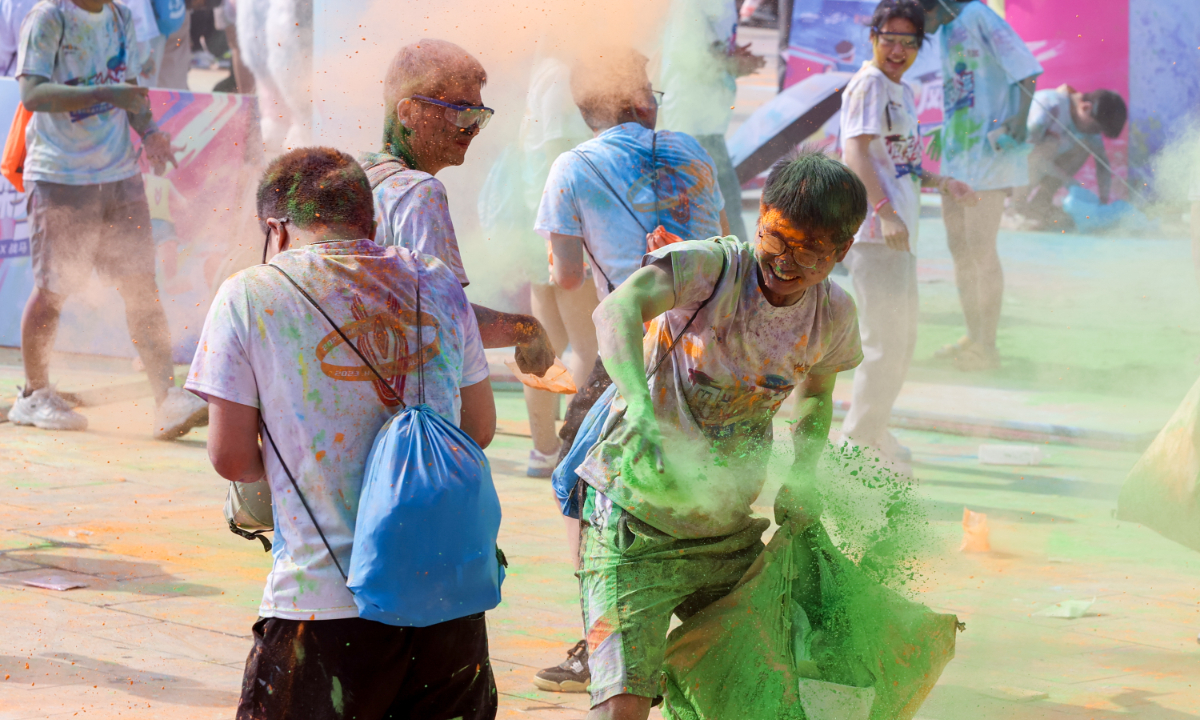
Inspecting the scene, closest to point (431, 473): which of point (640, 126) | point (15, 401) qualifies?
point (640, 126)

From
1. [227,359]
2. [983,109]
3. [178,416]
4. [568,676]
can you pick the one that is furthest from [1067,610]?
[983,109]

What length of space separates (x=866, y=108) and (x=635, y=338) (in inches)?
132

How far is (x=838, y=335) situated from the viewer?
8.50ft

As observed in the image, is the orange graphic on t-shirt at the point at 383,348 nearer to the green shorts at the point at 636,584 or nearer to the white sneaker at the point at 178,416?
the green shorts at the point at 636,584

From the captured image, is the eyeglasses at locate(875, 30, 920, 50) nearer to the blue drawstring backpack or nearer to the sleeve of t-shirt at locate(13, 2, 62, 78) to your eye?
the sleeve of t-shirt at locate(13, 2, 62, 78)

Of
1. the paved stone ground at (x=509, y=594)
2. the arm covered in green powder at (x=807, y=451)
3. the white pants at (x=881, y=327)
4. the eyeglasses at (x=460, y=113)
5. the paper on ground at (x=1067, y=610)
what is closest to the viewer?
the arm covered in green powder at (x=807, y=451)

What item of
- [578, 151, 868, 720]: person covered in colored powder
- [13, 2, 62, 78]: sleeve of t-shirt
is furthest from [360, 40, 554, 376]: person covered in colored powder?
Answer: [13, 2, 62, 78]: sleeve of t-shirt

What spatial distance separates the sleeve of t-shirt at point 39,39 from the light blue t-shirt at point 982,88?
14.8ft

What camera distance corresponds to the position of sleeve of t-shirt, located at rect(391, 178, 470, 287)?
2.62 m

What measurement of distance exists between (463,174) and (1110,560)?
3.33 meters

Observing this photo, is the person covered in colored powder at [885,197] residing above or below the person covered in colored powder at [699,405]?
below

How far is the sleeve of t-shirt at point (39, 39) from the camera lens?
5.99 metres

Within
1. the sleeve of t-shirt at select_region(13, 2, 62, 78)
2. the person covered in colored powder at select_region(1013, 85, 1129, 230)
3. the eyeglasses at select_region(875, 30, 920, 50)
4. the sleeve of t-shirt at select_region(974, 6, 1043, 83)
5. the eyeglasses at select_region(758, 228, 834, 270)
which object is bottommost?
the person covered in colored powder at select_region(1013, 85, 1129, 230)

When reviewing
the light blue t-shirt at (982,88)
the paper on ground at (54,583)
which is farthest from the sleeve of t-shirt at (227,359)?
the light blue t-shirt at (982,88)
